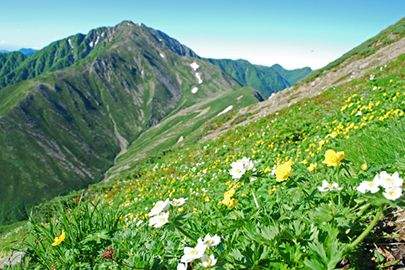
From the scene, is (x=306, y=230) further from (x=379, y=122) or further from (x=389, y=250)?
(x=379, y=122)

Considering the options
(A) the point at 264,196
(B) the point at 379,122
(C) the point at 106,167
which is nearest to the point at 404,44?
(B) the point at 379,122

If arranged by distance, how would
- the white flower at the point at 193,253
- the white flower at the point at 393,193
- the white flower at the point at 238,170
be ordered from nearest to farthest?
1. the white flower at the point at 393,193
2. the white flower at the point at 193,253
3. the white flower at the point at 238,170

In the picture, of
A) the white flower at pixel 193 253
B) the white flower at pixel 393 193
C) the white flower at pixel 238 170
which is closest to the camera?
the white flower at pixel 393 193

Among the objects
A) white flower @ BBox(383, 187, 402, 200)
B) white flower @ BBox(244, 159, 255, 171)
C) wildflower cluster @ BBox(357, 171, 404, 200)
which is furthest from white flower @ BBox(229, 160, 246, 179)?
white flower @ BBox(383, 187, 402, 200)

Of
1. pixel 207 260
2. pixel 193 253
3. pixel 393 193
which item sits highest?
pixel 393 193

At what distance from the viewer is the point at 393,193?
5.10 feet

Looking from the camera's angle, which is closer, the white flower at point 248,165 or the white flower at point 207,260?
the white flower at point 207,260

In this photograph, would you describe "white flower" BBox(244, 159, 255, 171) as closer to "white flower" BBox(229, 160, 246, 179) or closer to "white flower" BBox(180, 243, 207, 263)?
"white flower" BBox(229, 160, 246, 179)

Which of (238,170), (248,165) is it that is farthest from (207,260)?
(248,165)

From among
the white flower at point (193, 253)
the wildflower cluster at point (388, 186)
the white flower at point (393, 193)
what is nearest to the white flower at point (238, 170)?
the white flower at point (193, 253)

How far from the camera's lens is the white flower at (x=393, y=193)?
1487 millimetres

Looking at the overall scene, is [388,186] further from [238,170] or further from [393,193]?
[238,170]

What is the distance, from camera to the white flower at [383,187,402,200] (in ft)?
4.88

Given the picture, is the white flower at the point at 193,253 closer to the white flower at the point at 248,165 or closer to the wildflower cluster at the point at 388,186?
the white flower at the point at 248,165
